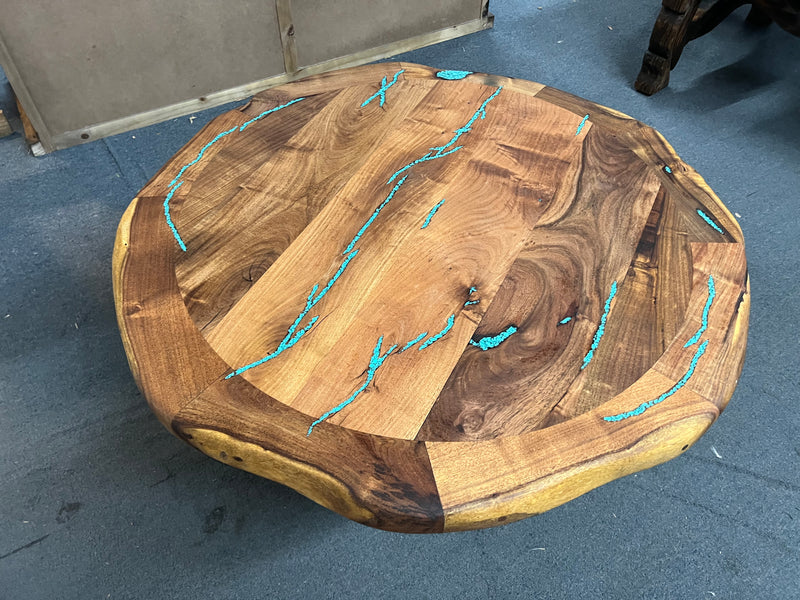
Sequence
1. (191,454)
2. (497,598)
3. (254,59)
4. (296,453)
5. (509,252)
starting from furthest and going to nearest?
(254,59)
(191,454)
(497,598)
(509,252)
(296,453)

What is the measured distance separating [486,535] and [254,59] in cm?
165

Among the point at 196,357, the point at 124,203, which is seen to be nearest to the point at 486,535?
the point at 196,357

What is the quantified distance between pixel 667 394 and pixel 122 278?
77 centimetres

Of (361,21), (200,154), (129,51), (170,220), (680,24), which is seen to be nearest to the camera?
(170,220)

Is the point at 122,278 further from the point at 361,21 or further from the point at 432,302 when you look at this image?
the point at 361,21

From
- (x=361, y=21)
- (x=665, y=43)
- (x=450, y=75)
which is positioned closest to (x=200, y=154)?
(x=450, y=75)

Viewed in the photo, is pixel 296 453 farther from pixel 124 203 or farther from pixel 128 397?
pixel 124 203

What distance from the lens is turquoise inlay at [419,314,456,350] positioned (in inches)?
31.8

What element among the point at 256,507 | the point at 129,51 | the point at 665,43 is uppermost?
the point at 129,51

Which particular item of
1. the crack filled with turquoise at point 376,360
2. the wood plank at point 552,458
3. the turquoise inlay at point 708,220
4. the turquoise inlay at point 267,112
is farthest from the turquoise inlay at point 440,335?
the turquoise inlay at point 267,112

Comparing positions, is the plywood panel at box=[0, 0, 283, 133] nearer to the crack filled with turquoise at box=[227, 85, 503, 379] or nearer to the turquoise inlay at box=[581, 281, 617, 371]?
the crack filled with turquoise at box=[227, 85, 503, 379]

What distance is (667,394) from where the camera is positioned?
30.1 inches

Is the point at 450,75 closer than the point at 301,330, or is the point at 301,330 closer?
the point at 301,330

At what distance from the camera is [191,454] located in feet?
4.09
